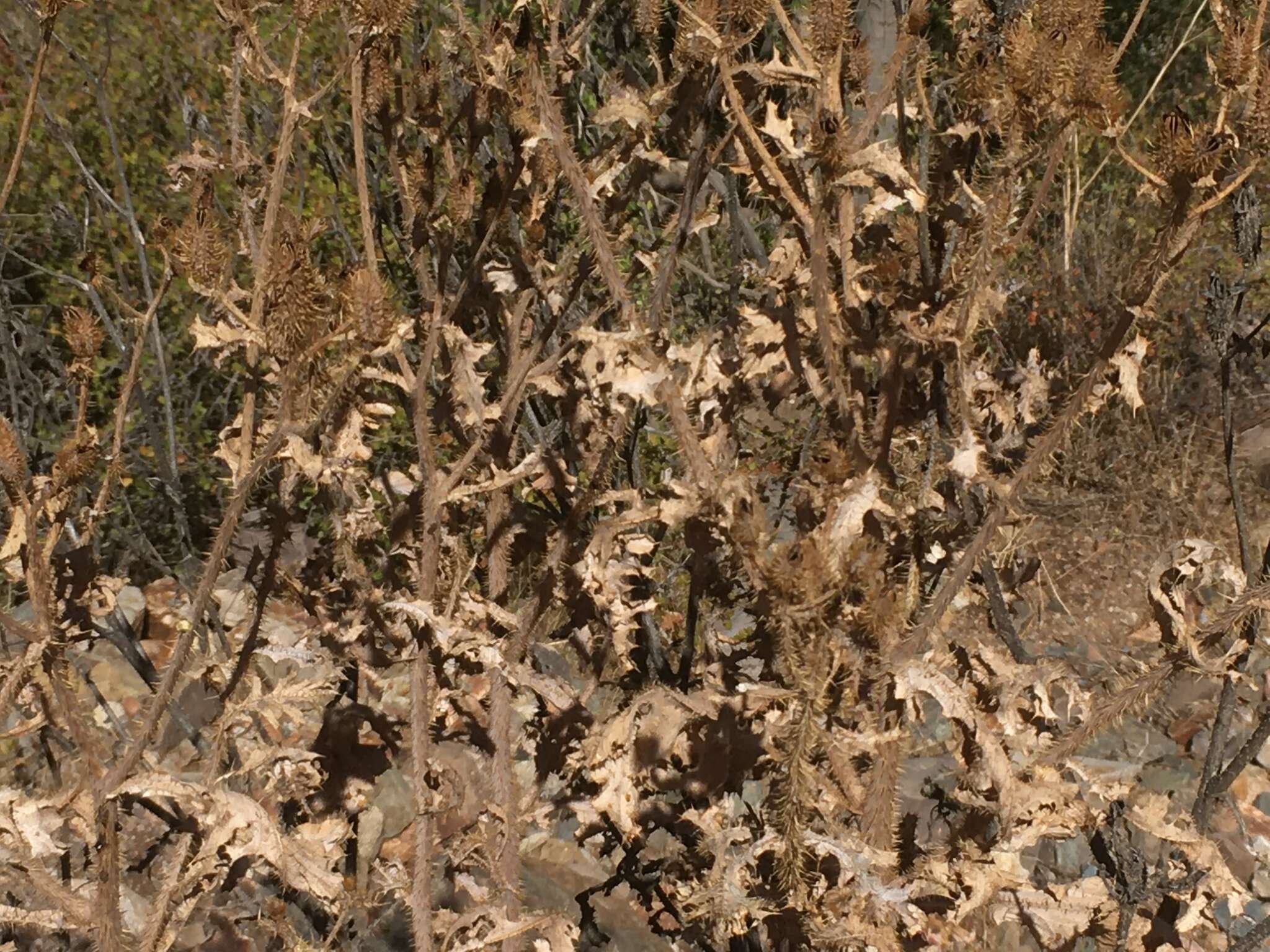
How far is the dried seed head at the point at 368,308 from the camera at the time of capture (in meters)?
1.04

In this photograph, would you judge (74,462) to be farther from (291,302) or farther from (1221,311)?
(1221,311)

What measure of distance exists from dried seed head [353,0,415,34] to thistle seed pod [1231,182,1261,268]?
120 cm

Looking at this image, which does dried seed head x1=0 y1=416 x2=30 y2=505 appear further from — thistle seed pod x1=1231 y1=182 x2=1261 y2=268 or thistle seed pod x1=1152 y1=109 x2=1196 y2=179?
thistle seed pod x1=1231 y1=182 x2=1261 y2=268

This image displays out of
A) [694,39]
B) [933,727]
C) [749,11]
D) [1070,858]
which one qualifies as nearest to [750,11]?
[749,11]

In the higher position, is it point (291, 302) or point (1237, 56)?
point (1237, 56)

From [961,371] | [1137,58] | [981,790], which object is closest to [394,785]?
[981,790]

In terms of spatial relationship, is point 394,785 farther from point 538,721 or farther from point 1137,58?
point 1137,58

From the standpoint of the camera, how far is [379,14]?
1.10 meters

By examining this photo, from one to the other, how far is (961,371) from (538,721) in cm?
90

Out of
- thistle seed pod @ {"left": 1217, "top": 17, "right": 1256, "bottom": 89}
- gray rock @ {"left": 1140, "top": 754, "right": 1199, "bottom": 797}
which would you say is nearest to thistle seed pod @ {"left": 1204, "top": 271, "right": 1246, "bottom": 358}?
thistle seed pod @ {"left": 1217, "top": 17, "right": 1256, "bottom": 89}

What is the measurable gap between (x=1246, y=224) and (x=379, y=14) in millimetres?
1267

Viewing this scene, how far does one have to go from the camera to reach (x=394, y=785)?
2889 millimetres

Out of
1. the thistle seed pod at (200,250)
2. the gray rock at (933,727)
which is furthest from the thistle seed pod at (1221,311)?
the gray rock at (933,727)

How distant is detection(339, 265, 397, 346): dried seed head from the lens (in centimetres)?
104
